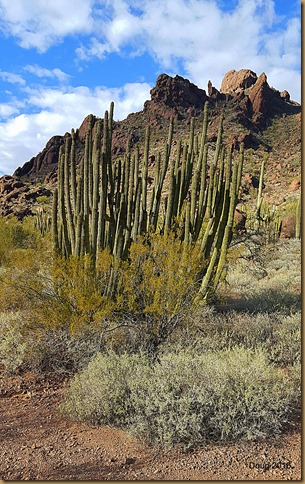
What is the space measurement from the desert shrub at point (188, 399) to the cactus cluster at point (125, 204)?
349cm

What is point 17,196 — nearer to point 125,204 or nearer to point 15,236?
point 15,236

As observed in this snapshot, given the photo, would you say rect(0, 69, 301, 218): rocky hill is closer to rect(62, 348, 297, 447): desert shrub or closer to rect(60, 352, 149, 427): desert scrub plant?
rect(60, 352, 149, 427): desert scrub plant

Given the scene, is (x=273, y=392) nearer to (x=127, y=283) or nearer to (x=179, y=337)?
(x=179, y=337)

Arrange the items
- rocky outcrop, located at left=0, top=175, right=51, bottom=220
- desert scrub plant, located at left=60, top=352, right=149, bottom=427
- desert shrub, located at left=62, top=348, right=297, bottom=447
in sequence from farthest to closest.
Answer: rocky outcrop, located at left=0, top=175, right=51, bottom=220, desert scrub plant, located at left=60, top=352, right=149, bottom=427, desert shrub, located at left=62, top=348, right=297, bottom=447

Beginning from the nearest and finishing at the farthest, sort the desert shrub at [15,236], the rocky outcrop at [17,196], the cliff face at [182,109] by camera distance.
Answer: the desert shrub at [15,236] → the rocky outcrop at [17,196] → the cliff face at [182,109]

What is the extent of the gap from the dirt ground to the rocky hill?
1646 inches

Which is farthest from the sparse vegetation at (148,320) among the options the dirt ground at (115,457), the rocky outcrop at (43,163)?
the rocky outcrop at (43,163)

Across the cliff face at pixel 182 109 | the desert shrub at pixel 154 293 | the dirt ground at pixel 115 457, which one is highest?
the cliff face at pixel 182 109

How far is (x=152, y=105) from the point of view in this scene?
72.2 meters

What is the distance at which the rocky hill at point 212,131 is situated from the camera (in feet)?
174

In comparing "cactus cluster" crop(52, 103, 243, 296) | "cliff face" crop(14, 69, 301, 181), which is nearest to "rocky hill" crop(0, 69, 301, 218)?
"cliff face" crop(14, 69, 301, 181)

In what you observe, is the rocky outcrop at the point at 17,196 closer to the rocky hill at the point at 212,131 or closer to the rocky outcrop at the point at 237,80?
the rocky hill at the point at 212,131

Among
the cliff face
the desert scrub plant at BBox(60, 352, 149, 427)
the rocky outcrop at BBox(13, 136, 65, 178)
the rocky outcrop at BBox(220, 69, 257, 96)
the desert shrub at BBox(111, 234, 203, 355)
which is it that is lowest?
the desert scrub plant at BBox(60, 352, 149, 427)

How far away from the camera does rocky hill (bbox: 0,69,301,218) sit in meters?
52.9
